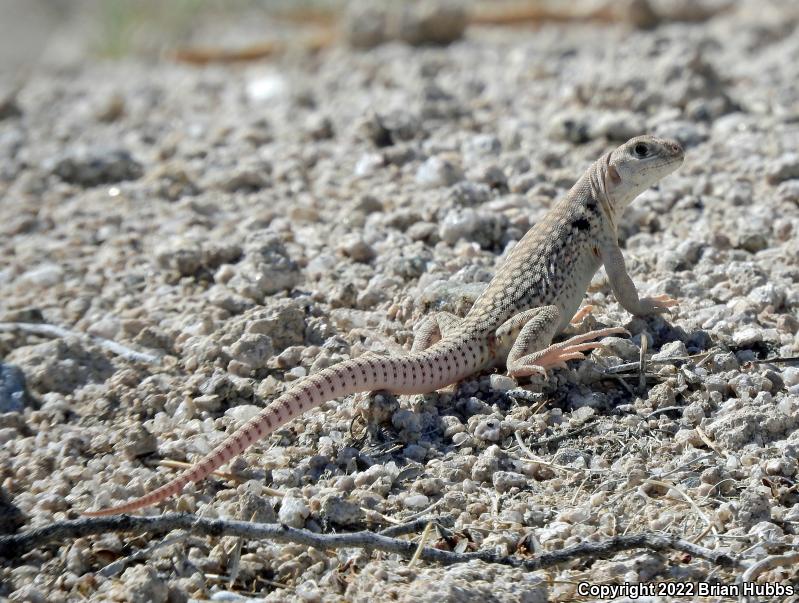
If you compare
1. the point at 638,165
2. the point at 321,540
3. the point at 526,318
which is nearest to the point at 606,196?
the point at 638,165

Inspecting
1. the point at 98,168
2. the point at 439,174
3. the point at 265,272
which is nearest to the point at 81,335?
the point at 265,272

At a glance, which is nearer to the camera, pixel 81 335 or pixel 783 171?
pixel 81 335

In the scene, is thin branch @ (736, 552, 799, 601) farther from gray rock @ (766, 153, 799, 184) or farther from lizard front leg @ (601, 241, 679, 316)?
gray rock @ (766, 153, 799, 184)

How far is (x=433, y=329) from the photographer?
5.00 m

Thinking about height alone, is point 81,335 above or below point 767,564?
above

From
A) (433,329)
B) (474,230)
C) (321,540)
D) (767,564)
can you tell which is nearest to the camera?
(767,564)

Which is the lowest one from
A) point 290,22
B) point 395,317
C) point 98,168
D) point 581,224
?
point 395,317

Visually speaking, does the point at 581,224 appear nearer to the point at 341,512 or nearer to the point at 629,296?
the point at 629,296

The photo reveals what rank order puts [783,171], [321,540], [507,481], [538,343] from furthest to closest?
1. [783,171]
2. [538,343]
3. [507,481]
4. [321,540]

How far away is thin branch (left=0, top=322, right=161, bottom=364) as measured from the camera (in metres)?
5.30

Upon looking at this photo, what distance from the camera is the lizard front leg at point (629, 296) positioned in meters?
5.05

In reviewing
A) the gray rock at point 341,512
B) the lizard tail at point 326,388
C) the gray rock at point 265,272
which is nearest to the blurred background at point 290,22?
the gray rock at point 265,272

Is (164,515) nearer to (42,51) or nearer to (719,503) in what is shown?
(719,503)

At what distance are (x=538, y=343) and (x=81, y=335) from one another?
2.44 m
